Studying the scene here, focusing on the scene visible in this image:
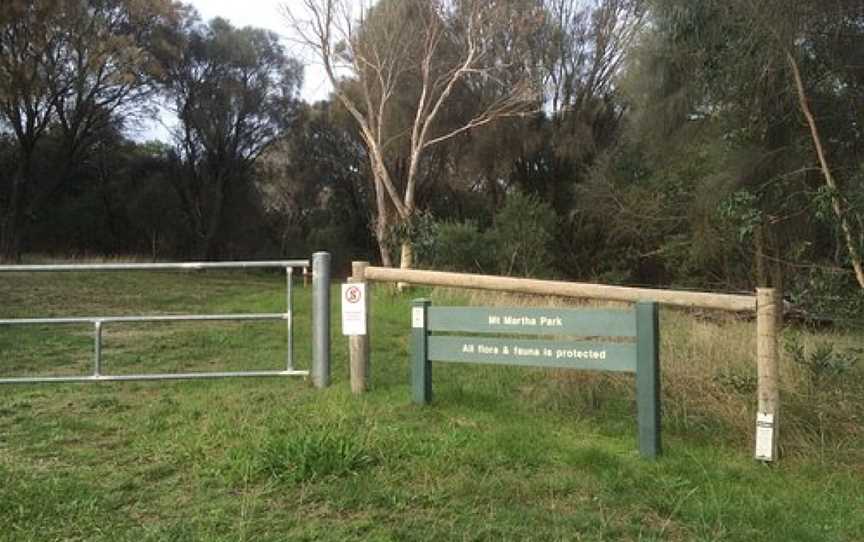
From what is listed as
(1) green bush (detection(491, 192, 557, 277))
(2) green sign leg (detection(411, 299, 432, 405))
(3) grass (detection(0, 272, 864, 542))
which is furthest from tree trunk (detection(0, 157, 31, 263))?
(2) green sign leg (detection(411, 299, 432, 405))

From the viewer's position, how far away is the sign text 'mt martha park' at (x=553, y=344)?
5.38 m

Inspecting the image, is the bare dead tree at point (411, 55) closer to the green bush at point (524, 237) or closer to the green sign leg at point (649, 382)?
the green bush at point (524, 237)

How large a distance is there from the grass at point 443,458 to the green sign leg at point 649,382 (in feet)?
0.49

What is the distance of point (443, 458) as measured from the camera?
5043 millimetres

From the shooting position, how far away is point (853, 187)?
29.1ft

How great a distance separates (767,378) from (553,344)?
1.43 meters

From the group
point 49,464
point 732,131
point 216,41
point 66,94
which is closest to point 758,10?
point 732,131

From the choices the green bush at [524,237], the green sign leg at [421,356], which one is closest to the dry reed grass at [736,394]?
the green sign leg at [421,356]

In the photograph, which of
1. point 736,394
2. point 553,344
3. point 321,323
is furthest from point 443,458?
point 736,394

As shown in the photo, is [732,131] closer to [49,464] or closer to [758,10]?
[758,10]

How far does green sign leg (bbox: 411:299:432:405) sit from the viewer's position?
649 cm

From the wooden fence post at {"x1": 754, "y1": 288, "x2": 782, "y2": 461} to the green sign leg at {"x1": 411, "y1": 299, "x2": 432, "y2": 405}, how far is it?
2.48m

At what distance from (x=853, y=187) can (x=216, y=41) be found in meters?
40.3

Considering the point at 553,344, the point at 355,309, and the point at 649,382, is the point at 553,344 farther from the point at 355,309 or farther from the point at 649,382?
the point at 355,309
